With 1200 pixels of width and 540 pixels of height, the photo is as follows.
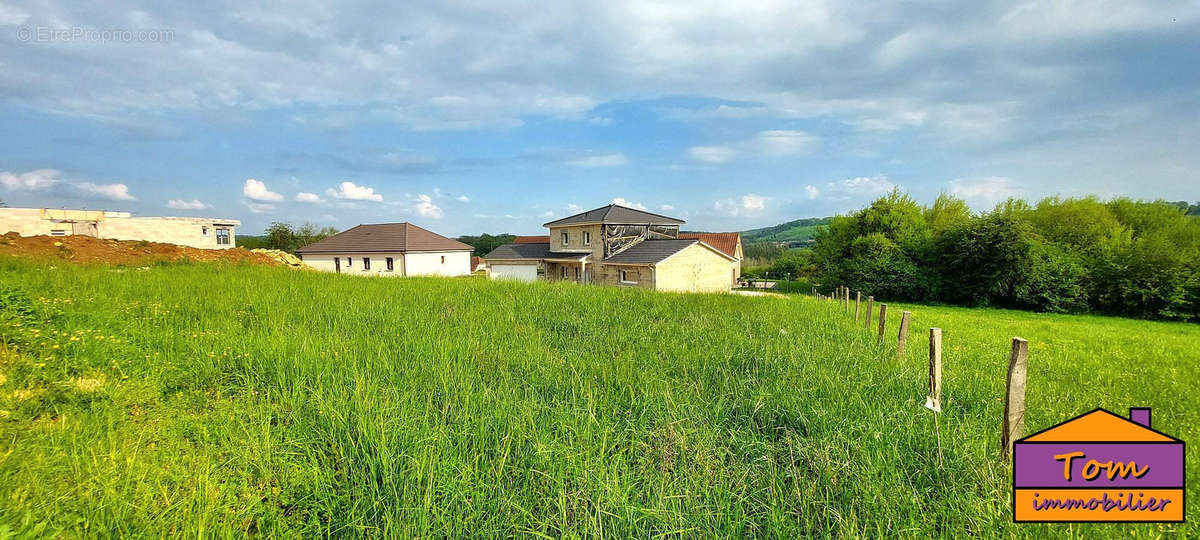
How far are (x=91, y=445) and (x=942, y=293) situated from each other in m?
30.9

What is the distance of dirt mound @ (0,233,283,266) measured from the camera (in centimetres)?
994

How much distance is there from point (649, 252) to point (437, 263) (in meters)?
17.7

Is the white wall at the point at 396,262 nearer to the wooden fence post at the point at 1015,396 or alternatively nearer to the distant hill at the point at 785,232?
the wooden fence post at the point at 1015,396

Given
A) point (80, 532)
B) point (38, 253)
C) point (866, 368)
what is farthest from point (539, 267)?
point (80, 532)

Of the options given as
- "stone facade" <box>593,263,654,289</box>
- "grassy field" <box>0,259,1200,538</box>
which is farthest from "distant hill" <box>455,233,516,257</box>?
"grassy field" <box>0,259,1200,538</box>

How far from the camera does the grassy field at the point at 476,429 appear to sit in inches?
87.0

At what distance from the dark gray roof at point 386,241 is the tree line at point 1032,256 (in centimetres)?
2767

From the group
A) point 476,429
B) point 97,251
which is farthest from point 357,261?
point 476,429

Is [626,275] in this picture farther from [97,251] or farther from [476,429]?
[476,429]

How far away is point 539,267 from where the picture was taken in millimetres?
29453

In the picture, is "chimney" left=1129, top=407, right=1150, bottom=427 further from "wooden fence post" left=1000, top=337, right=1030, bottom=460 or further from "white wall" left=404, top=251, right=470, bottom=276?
"white wall" left=404, top=251, right=470, bottom=276

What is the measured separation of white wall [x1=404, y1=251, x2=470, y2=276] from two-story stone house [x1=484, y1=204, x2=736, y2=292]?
441 centimetres

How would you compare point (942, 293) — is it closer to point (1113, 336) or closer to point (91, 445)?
point (1113, 336)

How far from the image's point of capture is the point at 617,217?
2581 centimetres
